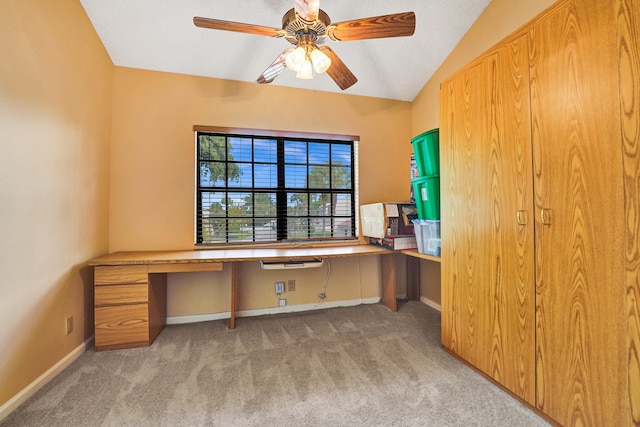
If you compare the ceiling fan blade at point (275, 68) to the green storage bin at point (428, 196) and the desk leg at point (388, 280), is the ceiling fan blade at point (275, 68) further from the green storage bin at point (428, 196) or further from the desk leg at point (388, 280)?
the desk leg at point (388, 280)

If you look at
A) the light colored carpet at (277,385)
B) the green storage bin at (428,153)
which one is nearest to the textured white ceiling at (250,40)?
the green storage bin at (428,153)

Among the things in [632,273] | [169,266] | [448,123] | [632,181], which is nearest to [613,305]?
[632,273]

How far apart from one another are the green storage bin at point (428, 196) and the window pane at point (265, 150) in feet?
5.16

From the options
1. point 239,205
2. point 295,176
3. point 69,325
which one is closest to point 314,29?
point 295,176

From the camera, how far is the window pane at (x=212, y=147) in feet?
9.46

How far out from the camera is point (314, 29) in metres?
1.69

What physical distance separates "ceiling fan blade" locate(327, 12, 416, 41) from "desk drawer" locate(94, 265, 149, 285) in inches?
89.3

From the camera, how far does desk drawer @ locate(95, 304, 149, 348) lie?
2.13 metres

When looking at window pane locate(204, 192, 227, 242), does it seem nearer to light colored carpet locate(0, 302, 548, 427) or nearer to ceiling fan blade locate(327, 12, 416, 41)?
light colored carpet locate(0, 302, 548, 427)

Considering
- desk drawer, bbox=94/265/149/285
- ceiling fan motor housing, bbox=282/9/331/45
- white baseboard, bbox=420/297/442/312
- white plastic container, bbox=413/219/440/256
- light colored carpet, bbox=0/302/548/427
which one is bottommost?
light colored carpet, bbox=0/302/548/427

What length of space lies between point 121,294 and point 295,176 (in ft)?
6.46

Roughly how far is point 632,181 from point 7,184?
9.82 ft

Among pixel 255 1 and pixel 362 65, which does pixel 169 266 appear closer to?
pixel 255 1

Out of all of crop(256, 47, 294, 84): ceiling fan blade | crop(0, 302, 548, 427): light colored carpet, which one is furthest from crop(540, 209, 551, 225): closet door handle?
crop(256, 47, 294, 84): ceiling fan blade
